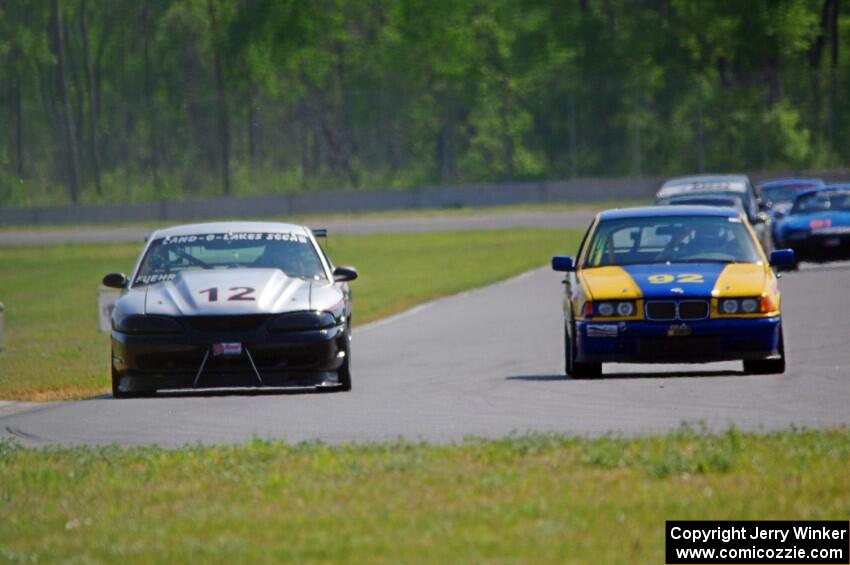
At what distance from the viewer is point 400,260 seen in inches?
1720

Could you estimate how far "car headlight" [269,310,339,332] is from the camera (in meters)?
14.6

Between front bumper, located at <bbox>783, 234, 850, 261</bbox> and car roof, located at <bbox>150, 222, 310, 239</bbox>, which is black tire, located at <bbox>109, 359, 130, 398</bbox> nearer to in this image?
car roof, located at <bbox>150, 222, 310, 239</bbox>

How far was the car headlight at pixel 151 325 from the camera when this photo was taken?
14594 mm

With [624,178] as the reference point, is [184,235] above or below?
above

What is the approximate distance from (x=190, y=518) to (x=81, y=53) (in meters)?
107

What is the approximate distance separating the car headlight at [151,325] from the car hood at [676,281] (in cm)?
343

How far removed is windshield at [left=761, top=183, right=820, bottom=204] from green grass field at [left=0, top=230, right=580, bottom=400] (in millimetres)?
5030

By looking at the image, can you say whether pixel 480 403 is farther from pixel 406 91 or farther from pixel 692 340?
pixel 406 91

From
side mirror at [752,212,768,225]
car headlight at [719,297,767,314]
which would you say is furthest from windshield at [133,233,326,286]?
side mirror at [752,212,768,225]

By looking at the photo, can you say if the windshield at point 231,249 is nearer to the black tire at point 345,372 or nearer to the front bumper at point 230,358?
the black tire at point 345,372

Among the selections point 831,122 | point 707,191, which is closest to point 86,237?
point 831,122

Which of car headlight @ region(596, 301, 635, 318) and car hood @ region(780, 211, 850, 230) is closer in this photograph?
car headlight @ region(596, 301, 635, 318)

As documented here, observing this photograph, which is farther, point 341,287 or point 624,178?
point 624,178

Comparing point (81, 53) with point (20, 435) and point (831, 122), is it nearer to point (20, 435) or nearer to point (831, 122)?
point (831, 122)
